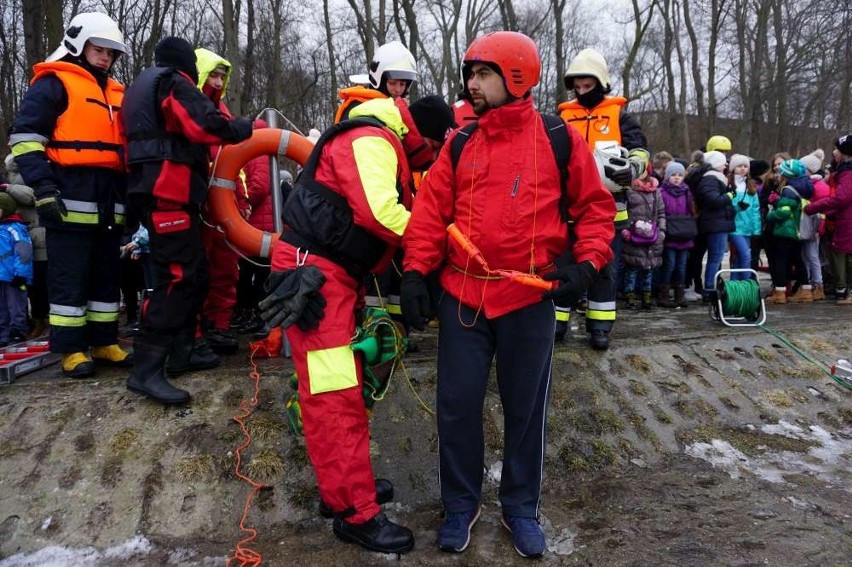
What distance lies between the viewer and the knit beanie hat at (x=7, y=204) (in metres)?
5.76

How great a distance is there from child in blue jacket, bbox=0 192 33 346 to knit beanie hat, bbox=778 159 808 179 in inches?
370

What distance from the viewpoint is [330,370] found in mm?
2750

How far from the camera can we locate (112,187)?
4.12 meters

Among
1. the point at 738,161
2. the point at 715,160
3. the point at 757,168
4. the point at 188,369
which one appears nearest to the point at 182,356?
the point at 188,369

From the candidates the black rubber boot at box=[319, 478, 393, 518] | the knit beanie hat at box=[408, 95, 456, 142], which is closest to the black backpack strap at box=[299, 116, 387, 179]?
the knit beanie hat at box=[408, 95, 456, 142]

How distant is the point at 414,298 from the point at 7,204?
520 centimetres

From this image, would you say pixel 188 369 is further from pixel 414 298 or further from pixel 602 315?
pixel 602 315

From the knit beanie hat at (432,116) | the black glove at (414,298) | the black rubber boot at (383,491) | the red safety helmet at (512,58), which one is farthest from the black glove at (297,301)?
the red safety helmet at (512,58)

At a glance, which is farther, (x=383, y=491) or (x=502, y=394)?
(x=383, y=491)

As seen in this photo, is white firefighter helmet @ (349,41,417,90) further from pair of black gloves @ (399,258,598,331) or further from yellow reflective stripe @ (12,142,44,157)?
yellow reflective stripe @ (12,142,44,157)

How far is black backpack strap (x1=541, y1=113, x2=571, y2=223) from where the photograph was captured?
2.84m

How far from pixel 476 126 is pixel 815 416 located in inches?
154

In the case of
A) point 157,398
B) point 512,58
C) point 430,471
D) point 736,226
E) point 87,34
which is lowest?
point 430,471

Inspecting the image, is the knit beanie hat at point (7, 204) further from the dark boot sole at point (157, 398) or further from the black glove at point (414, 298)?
the black glove at point (414, 298)
